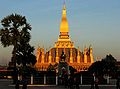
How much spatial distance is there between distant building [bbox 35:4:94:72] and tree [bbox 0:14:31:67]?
389ft

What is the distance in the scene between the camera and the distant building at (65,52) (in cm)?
16762

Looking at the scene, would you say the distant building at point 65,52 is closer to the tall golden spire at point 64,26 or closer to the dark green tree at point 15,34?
the tall golden spire at point 64,26

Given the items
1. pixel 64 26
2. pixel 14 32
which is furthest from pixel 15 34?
pixel 64 26

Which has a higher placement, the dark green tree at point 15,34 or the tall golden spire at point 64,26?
the tall golden spire at point 64,26

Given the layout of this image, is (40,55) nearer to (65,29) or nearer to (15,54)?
(65,29)

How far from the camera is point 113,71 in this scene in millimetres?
94188

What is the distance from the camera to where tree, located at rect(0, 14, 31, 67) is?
152 ft

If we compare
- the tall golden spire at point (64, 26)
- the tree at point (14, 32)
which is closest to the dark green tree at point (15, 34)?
the tree at point (14, 32)

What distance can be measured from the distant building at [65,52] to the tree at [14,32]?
389 feet

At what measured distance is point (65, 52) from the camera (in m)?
174

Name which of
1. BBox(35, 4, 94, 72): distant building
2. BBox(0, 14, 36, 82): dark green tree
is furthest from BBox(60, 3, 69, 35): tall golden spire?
BBox(0, 14, 36, 82): dark green tree

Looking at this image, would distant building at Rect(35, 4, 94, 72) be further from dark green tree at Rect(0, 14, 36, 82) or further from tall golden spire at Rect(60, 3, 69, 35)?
dark green tree at Rect(0, 14, 36, 82)

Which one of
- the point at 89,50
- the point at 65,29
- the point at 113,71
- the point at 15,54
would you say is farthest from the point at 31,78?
Result: the point at 89,50

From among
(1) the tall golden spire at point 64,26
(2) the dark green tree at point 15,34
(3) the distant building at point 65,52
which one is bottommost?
(2) the dark green tree at point 15,34
